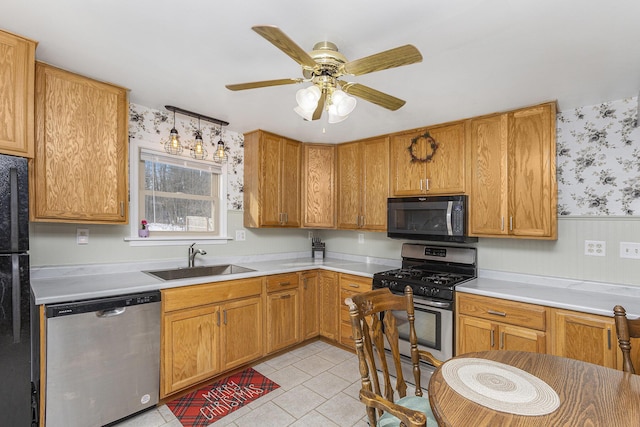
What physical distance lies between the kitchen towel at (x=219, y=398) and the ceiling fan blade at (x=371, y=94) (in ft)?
7.44

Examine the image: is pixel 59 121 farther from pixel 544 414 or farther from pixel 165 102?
pixel 544 414

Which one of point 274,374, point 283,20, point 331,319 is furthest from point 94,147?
point 331,319

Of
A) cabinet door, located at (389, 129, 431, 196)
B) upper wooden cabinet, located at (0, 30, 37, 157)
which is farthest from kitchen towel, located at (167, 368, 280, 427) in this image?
cabinet door, located at (389, 129, 431, 196)

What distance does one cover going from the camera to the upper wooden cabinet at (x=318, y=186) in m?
3.64

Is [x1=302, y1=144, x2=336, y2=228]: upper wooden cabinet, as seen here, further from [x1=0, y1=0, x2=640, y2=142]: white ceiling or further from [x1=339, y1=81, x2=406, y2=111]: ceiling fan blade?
[x1=339, y1=81, x2=406, y2=111]: ceiling fan blade

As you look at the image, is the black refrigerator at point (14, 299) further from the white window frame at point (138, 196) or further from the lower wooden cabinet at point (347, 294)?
the lower wooden cabinet at point (347, 294)

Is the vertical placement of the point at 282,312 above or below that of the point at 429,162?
below

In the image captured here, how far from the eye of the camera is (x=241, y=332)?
2717 mm

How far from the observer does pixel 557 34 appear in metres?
1.49

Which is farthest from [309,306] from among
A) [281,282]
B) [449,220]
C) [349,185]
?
[449,220]

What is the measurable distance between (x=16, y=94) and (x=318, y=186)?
8.56 feet

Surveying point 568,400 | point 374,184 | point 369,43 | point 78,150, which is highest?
point 369,43

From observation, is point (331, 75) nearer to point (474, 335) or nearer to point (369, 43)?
point (369, 43)

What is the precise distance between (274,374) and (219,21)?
264 centimetres
